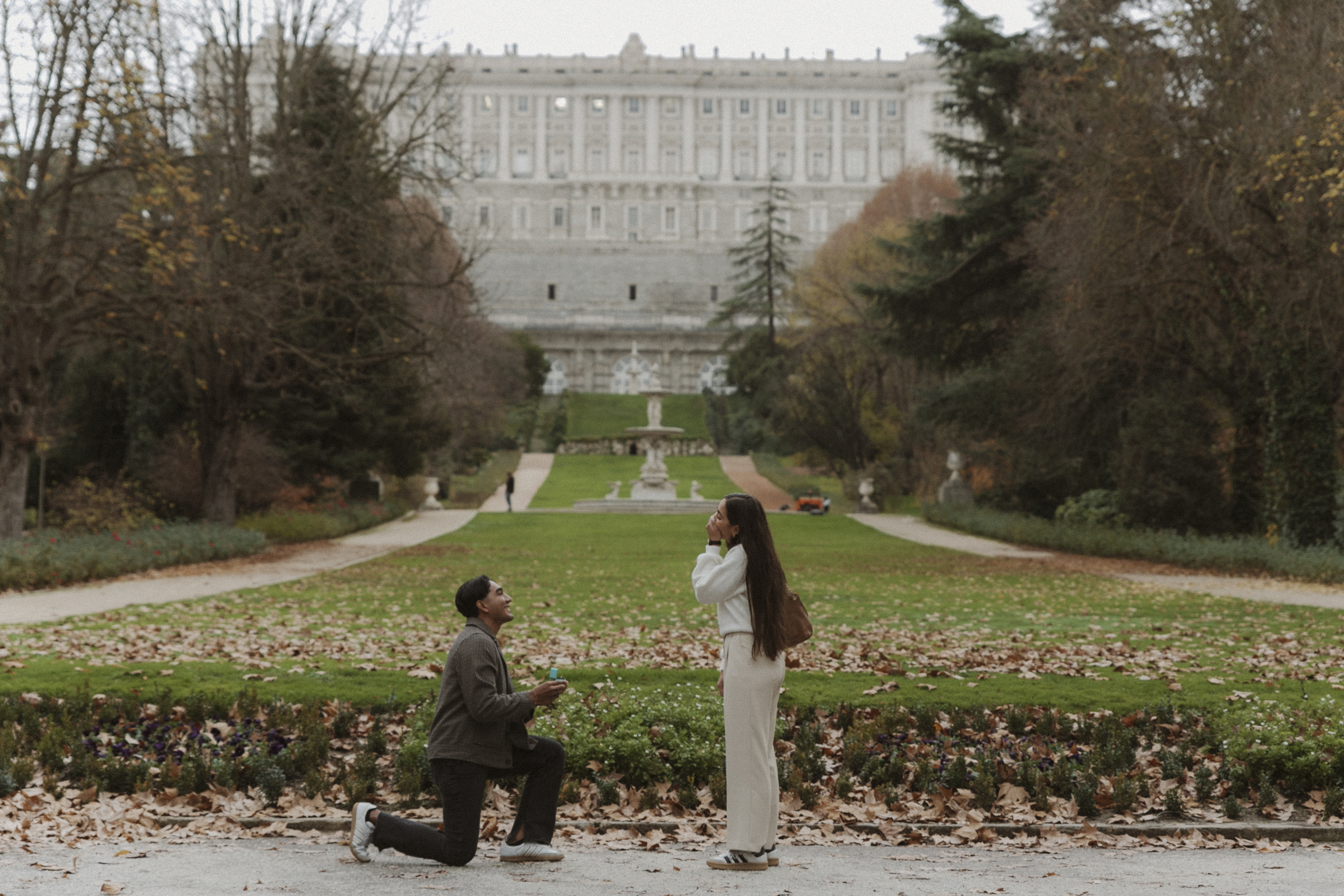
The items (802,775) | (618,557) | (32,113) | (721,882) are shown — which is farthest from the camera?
(618,557)

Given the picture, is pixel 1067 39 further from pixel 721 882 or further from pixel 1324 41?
pixel 721 882

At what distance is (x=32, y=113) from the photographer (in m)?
18.9

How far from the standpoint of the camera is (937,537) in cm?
3034

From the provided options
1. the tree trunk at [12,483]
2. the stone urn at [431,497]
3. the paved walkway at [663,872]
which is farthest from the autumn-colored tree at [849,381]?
the paved walkway at [663,872]

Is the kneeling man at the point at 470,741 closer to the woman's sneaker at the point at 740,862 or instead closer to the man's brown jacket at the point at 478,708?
the man's brown jacket at the point at 478,708

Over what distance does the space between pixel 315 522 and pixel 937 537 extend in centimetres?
1438

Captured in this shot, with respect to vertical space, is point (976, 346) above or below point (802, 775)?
above

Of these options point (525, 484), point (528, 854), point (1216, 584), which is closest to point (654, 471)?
point (525, 484)

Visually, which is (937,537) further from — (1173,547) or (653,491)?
(653,491)

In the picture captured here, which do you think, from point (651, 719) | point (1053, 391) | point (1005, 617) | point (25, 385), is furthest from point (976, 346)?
point (651, 719)

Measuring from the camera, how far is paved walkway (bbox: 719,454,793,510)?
45.0 metres

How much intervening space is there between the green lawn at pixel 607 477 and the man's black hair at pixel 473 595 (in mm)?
33806

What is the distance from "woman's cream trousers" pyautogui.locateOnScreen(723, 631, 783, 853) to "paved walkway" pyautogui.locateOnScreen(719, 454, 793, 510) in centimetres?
3191

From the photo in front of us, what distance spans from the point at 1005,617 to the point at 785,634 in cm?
907
